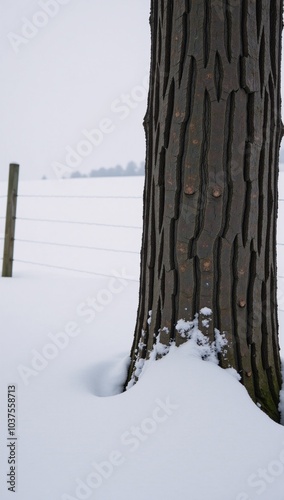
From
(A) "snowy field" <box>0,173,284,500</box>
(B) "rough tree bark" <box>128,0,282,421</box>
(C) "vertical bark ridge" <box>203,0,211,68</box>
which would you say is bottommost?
(A) "snowy field" <box>0,173,284,500</box>

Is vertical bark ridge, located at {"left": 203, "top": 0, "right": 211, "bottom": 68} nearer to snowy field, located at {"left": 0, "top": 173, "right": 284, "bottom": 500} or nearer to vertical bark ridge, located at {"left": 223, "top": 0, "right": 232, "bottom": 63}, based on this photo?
vertical bark ridge, located at {"left": 223, "top": 0, "right": 232, "bottom": 63}

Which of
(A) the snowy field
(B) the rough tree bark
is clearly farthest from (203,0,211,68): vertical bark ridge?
(A) the snowy field

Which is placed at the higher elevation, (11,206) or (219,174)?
(11,206)

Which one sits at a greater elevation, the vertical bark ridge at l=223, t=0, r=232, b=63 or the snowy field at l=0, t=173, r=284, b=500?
the vertical bark ridge at l=223, t=0, r=232, b=63

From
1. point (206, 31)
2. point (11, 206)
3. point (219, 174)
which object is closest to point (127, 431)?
point (219, 174)

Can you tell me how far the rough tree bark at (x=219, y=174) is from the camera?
869 mm

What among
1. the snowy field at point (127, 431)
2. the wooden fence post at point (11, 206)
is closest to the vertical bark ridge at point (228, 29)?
the snowy field at point (127, 431)

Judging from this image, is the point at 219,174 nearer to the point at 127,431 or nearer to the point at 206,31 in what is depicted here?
the point at 206,31

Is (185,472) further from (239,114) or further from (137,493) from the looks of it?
(239,114)

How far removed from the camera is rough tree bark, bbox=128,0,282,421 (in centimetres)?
87

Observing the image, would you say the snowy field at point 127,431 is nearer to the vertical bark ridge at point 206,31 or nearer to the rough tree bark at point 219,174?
the rough tree bark at point 219,174

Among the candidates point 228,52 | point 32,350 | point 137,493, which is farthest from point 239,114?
point 32,350

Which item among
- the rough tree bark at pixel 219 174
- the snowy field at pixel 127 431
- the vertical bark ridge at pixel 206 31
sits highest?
the vertical bark ridge at pixel 206 31

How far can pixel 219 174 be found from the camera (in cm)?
87
